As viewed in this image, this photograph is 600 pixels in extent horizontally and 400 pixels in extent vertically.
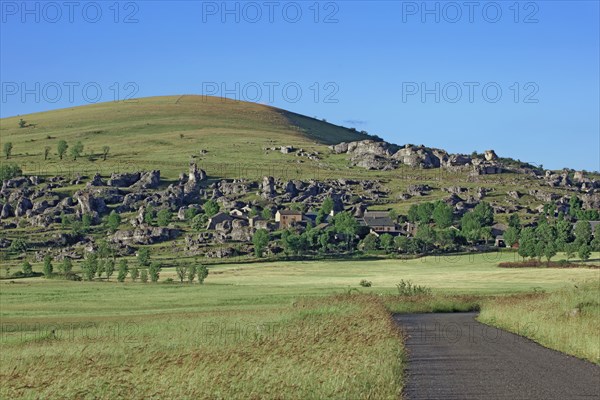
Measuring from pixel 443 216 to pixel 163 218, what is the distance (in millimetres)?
59296

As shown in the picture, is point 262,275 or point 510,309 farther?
point 262,275

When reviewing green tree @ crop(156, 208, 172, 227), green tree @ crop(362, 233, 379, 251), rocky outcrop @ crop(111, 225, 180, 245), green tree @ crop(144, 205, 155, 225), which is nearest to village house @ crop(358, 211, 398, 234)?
green tree @ crop(362, 233, 379, 251)

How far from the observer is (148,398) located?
56.3 ft

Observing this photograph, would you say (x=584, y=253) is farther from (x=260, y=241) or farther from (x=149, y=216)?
(x=149, y=216)

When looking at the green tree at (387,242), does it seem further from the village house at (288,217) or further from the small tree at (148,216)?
the small tree at (148,216)

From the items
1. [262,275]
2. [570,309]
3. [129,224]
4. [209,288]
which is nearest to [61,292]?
[209,288]

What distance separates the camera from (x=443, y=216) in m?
190

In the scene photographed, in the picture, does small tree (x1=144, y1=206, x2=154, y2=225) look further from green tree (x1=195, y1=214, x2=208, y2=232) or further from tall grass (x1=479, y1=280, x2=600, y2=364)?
tall grass (x1=479, y1=280, x2=600, y2=364)

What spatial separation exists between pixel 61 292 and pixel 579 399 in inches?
2642

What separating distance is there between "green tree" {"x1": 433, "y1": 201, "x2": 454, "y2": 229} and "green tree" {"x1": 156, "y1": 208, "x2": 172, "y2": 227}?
56909 millimetres

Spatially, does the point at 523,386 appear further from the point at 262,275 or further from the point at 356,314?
the point at 262,275

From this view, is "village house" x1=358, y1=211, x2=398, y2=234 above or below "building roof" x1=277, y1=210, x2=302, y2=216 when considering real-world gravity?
below

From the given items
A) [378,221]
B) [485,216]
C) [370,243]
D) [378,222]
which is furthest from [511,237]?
[378,221]

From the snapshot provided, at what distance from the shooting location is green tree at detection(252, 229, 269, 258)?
154 metres
